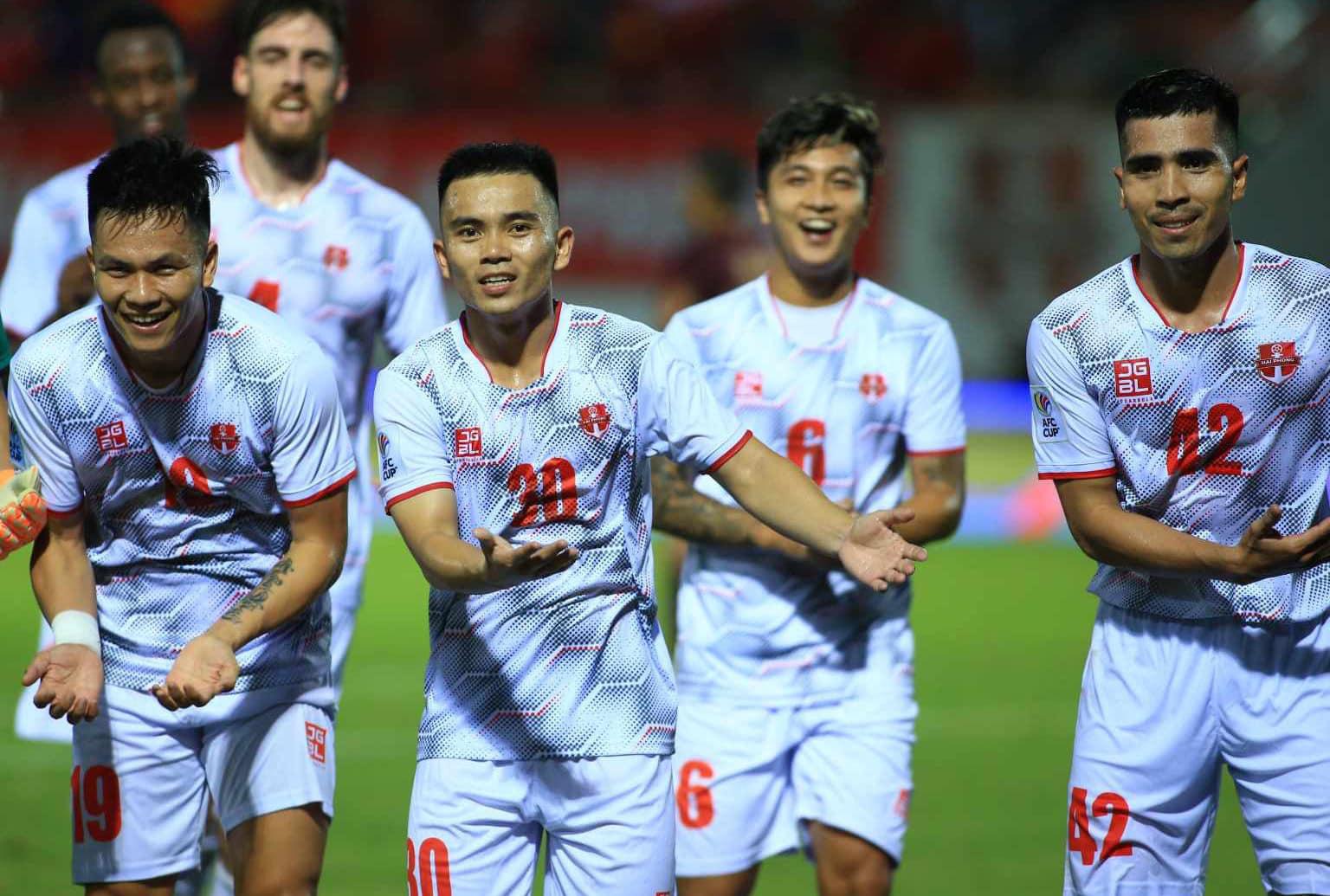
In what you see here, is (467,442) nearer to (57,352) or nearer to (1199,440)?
(57,352)

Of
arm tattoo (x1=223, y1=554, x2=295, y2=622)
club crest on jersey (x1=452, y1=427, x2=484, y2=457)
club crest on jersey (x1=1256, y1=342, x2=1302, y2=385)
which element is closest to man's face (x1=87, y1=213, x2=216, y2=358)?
arm tattoo (x1=223, y1=554, x2=295, y2=622)

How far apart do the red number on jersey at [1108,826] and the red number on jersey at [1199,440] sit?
792 mm

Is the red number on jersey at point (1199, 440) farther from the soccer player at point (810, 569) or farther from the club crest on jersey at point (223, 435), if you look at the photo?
the club crest on jersey at point (223, 435)

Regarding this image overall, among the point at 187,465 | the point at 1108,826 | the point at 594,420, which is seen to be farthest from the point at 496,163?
the point at 1108,826

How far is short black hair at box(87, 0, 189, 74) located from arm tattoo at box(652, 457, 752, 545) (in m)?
2.40

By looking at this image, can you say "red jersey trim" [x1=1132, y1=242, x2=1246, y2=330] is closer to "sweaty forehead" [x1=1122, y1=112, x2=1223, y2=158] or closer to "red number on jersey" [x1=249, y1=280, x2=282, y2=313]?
"sweaty forehead" [x1=1122, y1=112, x2=1223, y2=158]

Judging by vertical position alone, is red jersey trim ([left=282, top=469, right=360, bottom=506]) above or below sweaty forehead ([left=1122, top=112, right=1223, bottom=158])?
below

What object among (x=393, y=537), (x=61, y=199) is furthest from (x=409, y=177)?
(x=61, y=199)

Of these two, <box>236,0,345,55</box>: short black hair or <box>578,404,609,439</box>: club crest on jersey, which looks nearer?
<box>578,404,609,439</box>: club crest on jersey

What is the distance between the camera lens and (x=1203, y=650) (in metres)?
4.34

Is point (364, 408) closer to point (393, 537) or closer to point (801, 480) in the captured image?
point (801, 480)

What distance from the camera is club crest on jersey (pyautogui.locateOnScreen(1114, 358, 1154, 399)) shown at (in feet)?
14.1

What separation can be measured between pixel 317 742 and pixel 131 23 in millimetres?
2854

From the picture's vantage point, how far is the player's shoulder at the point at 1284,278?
14.2ft
